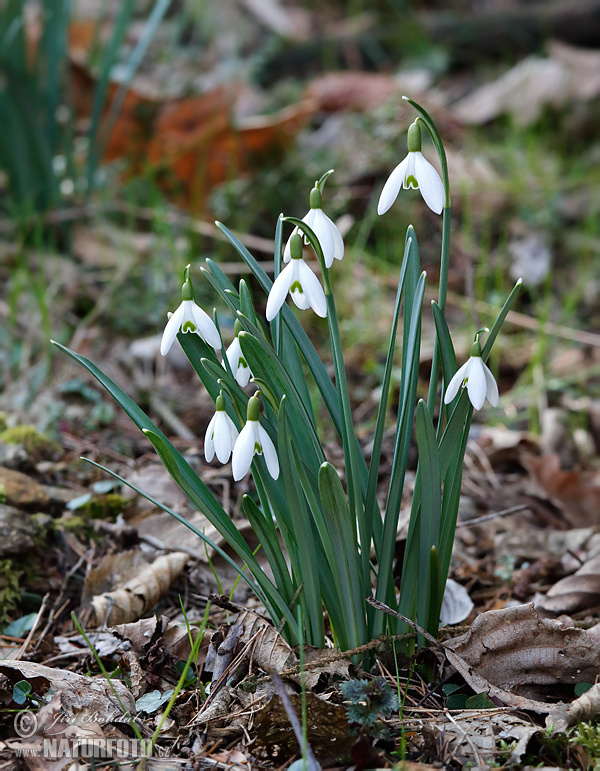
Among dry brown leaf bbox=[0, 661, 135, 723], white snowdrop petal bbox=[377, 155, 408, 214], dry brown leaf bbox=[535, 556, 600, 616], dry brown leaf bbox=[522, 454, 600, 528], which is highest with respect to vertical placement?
white snowdrop petal bbox=[377, 155, 408, 214]

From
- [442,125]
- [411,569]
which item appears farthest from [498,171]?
[411,569]

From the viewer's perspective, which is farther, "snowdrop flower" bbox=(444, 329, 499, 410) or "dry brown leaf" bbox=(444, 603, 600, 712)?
"dry brown leaf" bbox=(444, 603, 600, 712)

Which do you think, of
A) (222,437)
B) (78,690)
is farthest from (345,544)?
(78,690)

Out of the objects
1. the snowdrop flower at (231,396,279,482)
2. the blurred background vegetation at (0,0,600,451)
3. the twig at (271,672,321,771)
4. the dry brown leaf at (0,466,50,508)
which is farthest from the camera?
the blurred background vegetation at (0,0,600,451)

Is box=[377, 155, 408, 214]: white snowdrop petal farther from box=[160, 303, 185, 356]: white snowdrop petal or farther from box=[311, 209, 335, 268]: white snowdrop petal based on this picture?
box=[160, 303, 185, 356]: white snowdrop petal

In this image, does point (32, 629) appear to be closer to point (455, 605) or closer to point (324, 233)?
point (455, 605)

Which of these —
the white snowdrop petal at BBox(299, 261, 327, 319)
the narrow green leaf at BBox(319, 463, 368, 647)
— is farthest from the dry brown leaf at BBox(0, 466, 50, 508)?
the white snowdrop petal at BBox(299, 261, 327, 319)

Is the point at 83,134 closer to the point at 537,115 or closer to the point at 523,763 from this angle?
the point at 537,115
